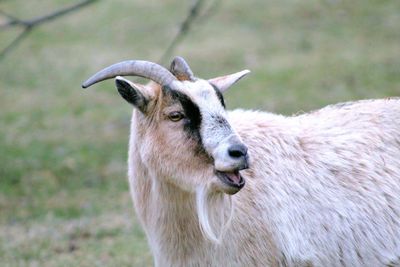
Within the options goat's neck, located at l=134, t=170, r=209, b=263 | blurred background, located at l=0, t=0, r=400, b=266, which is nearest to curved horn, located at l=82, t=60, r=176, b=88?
goat's neck, located at l=134, t=170, r=209, b=263

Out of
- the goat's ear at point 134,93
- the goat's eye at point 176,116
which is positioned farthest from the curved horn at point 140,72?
the goat's eye at point 176,116

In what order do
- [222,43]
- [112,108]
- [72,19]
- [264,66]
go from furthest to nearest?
[72,19] < [222,43] < [264,66] < [112,108]

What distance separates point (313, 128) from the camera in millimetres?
6977

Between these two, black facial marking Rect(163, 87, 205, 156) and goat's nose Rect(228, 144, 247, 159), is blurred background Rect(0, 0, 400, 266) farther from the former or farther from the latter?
goat's nose Rect(228, 144, 247, 159)

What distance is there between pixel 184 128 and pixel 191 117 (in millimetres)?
97

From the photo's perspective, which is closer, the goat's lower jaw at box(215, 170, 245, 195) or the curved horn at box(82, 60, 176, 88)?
the goat's lower jaw at box(215, 170, 245, 195)

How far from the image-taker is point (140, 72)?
6316 mm

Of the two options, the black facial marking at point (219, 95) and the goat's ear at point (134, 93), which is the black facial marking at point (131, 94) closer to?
the goat's ear at point (134, 93)

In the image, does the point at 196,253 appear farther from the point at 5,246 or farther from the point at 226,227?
the point at 5,246

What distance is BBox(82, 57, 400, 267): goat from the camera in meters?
6.04

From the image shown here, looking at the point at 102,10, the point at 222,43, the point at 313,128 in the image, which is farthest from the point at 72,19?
the point at 313,128

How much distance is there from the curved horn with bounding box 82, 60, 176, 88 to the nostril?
31.7 inches

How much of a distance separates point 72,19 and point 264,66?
269 inches

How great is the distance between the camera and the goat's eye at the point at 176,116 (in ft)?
20.2
